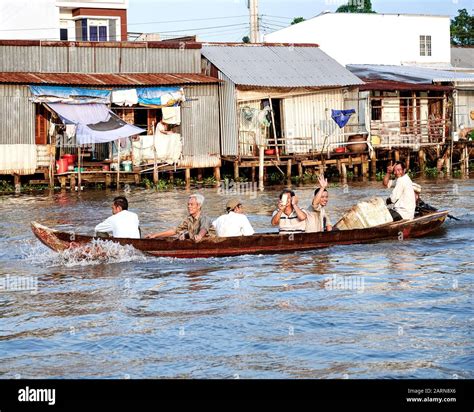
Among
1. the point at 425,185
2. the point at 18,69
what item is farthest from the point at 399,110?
the point at 18,69

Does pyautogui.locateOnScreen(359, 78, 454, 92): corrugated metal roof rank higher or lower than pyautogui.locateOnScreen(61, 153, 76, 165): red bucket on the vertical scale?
higher

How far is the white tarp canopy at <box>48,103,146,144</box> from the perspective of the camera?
95.1 ft

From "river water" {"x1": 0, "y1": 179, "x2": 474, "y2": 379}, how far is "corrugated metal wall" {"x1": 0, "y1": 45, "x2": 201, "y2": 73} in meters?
13.4

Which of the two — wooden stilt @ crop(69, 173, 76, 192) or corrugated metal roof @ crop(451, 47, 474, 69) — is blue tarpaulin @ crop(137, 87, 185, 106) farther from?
corrugated metal roof @ crop(451, 47, 474, 69)

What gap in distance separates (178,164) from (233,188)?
2302 millimetres

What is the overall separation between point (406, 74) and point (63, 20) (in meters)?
14.5

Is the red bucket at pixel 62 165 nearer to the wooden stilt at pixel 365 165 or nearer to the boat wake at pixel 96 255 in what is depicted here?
the wooden stilt at pixel 365 165

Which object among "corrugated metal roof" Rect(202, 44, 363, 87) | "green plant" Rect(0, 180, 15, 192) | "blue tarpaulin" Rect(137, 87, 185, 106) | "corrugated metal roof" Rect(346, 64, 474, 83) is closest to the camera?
"green plant" Rect(0, 180, 15, 192)

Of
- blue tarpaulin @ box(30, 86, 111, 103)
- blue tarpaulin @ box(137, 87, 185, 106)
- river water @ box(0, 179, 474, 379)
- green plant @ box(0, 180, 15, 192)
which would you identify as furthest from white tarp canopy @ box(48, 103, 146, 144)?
river water @ box(0, 179, 474, 379)

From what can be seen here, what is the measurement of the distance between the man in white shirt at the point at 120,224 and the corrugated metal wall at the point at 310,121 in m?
19.5

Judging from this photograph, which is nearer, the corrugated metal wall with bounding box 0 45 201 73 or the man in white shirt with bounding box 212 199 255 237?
the man in white shirt with bounding box 212 199 255 237

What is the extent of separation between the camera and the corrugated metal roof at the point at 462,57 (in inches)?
1942

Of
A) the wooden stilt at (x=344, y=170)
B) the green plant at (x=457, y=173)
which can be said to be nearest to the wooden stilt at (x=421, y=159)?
the green plant at (x=457, y=173)
